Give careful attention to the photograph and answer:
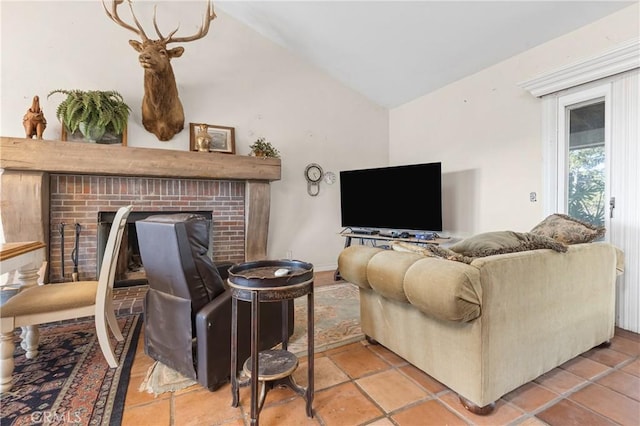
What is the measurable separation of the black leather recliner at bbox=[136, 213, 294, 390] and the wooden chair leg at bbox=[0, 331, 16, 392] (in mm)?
712

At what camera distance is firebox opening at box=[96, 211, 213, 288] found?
3395mm

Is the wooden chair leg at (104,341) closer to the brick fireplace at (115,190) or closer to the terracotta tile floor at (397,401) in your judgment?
the terracotta tile floor at (397,401)

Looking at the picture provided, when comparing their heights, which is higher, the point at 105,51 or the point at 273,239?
the point at 105,51

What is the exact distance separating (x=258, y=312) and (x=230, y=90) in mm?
3390

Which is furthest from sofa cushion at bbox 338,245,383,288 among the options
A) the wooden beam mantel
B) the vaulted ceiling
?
the vaulted ceiling

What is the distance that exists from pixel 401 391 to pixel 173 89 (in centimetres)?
355

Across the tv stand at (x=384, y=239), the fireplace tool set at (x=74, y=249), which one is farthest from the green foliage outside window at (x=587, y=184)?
the fireplace tool set at (x=74, y=249)

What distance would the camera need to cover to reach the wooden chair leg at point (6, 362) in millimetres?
1656

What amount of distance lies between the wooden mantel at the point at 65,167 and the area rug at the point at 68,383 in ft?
3.83

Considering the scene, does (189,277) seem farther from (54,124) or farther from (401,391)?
(54,124)

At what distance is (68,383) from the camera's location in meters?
1.74

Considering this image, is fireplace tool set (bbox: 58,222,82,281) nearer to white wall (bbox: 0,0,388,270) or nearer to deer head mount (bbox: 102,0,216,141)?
white wall (bbox: 0,0,388,270)

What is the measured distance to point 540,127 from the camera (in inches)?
119

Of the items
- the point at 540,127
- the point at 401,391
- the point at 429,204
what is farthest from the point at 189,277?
the point at 540,127
